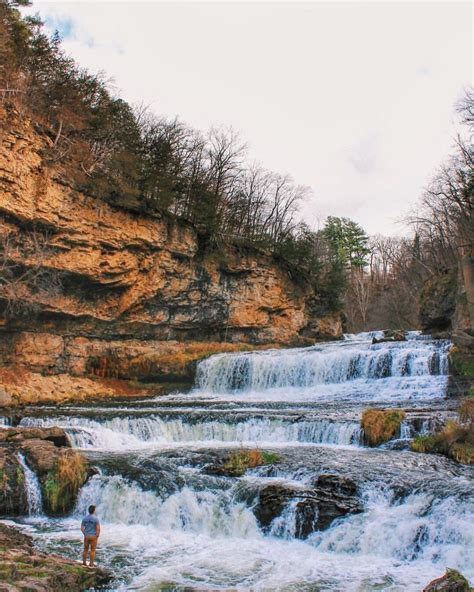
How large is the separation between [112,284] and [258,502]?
1714 cm

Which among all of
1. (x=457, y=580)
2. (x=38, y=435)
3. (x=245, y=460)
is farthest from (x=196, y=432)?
(x=457, y=580)

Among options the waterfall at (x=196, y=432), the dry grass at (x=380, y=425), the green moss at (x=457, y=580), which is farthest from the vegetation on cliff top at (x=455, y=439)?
the green moss at (x=457, y=580)

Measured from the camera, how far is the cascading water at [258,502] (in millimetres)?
7660

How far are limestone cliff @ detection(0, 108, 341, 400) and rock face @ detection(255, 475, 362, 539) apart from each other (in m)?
14.9

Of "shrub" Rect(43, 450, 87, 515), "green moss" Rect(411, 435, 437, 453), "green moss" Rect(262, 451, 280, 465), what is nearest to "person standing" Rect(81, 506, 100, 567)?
"shrub" Rect(43, 450, 87, 515)

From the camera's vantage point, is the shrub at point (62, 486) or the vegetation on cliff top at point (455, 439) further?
the vegetation on cliff top at point (455, 439)

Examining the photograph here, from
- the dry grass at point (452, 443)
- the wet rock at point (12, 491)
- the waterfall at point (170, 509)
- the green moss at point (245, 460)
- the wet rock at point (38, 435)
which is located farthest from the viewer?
the wet rock at point (38, 435)

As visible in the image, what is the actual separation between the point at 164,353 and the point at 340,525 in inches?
765

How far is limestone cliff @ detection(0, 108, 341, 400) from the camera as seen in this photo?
69.1ft

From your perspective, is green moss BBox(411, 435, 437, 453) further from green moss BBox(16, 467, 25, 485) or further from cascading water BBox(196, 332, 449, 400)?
green moss BBox(16, 467, 25, 485)

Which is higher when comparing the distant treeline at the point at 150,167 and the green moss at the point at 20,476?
the distant treeline at the point at 150,167

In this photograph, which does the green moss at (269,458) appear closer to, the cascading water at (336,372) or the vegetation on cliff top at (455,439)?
the vegetation on cliff top at (455,439)

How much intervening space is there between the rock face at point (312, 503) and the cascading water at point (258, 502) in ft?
0.16

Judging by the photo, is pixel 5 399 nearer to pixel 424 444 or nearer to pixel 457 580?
pixel 424 444
